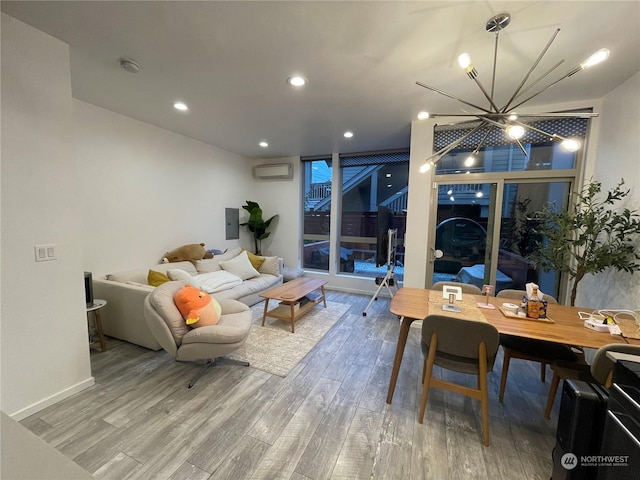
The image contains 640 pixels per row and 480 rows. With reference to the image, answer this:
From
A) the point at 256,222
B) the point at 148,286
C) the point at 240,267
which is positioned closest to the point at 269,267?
the point at 240,267

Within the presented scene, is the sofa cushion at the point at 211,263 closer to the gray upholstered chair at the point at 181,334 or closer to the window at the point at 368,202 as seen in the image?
the gray upholstered chair at the point at 181,334

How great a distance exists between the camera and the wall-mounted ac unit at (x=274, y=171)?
5.26 meters

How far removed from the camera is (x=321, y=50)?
1927 mm

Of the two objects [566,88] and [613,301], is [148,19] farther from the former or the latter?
[613,301]

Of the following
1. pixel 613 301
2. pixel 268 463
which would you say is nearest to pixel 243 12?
pixel 268 463

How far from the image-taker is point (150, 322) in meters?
2.18

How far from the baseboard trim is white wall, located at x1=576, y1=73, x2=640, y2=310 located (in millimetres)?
4677

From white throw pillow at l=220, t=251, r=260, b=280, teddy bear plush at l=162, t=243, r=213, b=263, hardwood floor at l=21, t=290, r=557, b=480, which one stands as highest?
teddy bear plush at l=162, t=243, r=213, b=263

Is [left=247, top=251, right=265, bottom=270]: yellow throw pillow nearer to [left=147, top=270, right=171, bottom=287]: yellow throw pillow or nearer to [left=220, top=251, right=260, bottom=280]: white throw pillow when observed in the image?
[left=220, top=251, right=260, bottom=280]: white throw pillow

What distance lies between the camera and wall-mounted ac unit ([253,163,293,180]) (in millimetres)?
5258

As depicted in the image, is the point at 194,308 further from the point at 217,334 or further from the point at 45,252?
the point at 45,252

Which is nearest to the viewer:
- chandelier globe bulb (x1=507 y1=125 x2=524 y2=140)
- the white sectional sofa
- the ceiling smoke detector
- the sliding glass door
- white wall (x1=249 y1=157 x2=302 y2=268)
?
chandelier globe bulb (x1=507 y1=125 x2=524 y2=140)

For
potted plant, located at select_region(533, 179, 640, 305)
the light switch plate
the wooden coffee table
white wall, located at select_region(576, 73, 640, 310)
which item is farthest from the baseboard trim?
white wall, located at select_region(576, 73, 640, 310)

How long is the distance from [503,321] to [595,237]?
1421 millimetres
